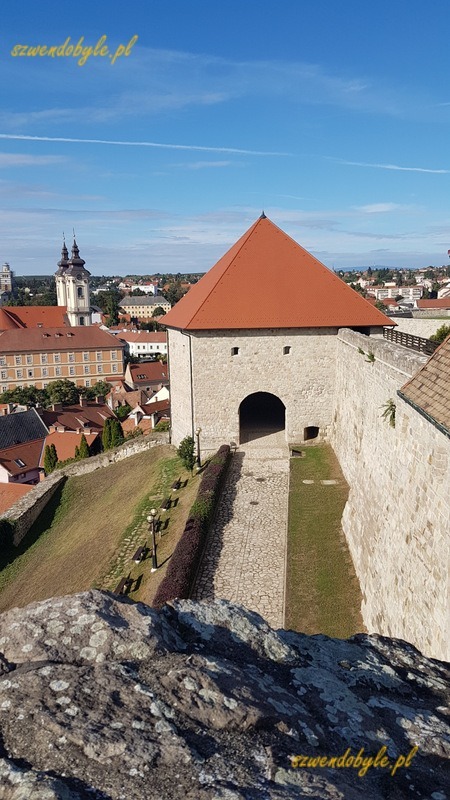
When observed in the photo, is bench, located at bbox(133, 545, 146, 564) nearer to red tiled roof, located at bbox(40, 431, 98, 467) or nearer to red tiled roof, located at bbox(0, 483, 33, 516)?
red tiled roof, located at bbox(0, 483, 33, 516)

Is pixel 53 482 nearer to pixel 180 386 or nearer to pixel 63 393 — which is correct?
pixel 180 386

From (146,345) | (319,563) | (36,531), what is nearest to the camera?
(319,563)

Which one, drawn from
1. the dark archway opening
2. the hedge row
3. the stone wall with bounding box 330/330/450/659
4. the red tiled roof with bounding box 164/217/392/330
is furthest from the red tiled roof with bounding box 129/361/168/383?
the stone wall with bounding box 330/330/450/659

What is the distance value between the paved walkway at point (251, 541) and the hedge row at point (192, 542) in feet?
0.82

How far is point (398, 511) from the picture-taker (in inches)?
302

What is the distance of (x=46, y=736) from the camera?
1777 millimetres

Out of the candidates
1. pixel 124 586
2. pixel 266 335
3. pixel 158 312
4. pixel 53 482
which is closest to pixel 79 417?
pixel 53 482

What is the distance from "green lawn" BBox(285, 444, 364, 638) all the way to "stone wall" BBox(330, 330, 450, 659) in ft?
1.08

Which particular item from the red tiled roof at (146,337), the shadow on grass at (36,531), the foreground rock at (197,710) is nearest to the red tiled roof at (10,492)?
the shadow on grass at (36,531)

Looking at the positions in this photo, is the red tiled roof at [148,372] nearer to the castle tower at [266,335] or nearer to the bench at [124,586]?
the castle tower at [266,335]

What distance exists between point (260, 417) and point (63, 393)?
36042mm

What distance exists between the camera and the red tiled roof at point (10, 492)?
24469 millimetres

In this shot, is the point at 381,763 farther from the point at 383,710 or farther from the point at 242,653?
the point at 242,653

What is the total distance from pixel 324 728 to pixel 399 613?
18.1ft
